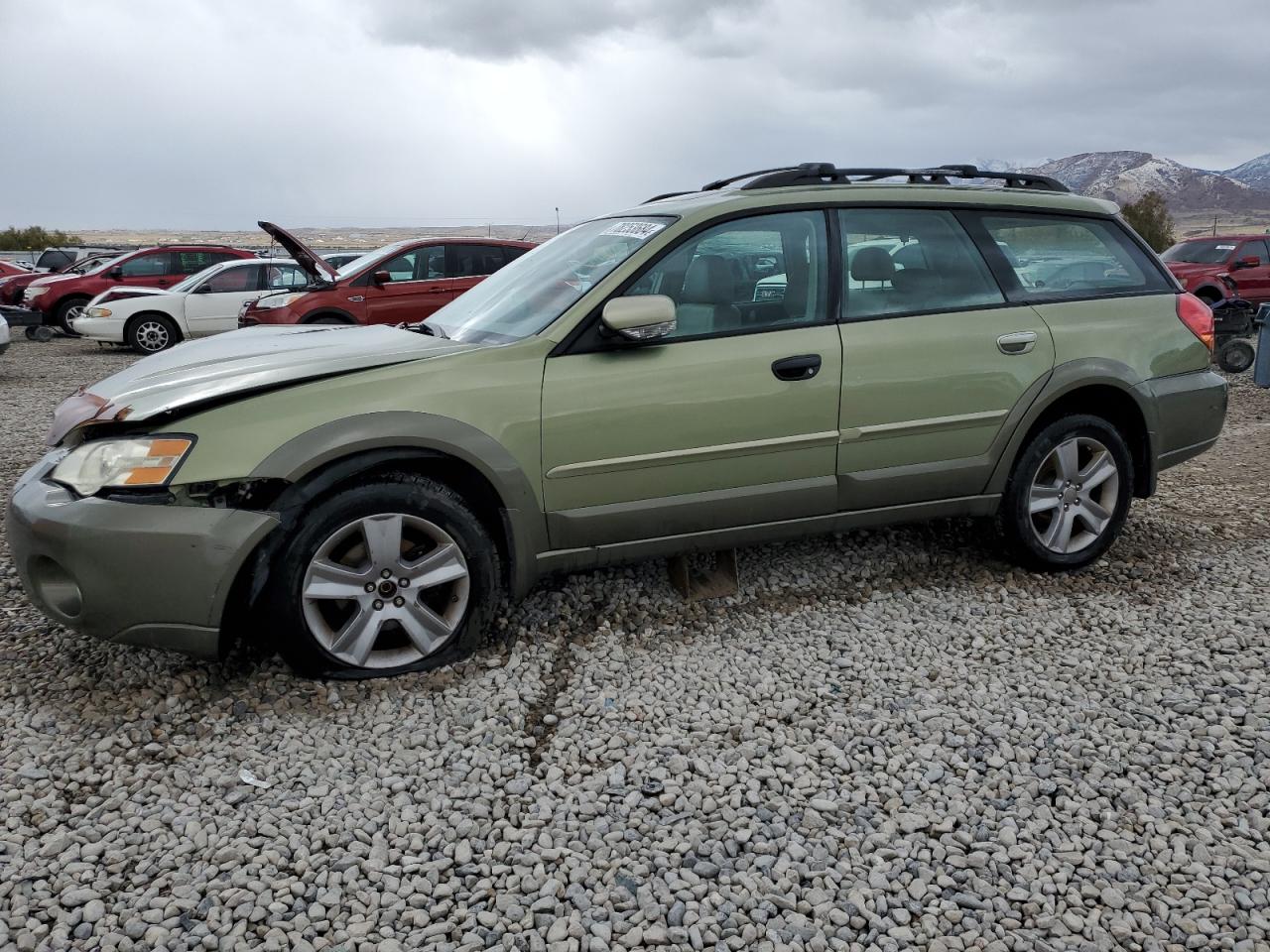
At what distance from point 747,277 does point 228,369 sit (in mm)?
1905

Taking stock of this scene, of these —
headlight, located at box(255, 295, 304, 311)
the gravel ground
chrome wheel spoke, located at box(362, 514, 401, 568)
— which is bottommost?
the gravel ground

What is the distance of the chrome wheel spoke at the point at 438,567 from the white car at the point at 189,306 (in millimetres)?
12425

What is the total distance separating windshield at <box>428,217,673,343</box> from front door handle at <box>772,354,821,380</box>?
687 mm

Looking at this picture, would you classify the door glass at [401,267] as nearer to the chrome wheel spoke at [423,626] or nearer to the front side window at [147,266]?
the front side window at [147,266]

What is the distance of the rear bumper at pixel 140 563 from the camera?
10.2 ft

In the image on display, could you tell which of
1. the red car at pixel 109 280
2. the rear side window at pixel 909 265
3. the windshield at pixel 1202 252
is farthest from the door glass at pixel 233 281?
the windshield at pixel 1202 252

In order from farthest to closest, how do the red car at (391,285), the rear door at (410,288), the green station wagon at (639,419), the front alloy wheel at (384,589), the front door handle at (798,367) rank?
the rear door at (410,288)
the red car at (391,285)
the front door handle at (798,367)
the front alloy wheel at (384,589)
the green station wagon at (639,419)

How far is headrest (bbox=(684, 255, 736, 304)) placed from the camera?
3.83 m

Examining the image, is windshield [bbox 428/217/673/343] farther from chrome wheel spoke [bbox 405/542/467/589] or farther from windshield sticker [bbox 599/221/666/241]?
chrome wheel spoke [bbox 405/542/467/589]

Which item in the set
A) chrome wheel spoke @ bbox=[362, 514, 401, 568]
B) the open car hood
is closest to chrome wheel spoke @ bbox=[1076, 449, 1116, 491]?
chrome wheel spoke @ bbox=[362, 514, 401, 568]

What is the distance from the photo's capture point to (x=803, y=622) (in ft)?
13.4

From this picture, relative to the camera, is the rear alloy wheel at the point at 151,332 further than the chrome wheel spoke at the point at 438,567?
Yes

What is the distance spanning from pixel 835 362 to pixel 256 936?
8.79ft

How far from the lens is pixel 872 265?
4.09 metres
